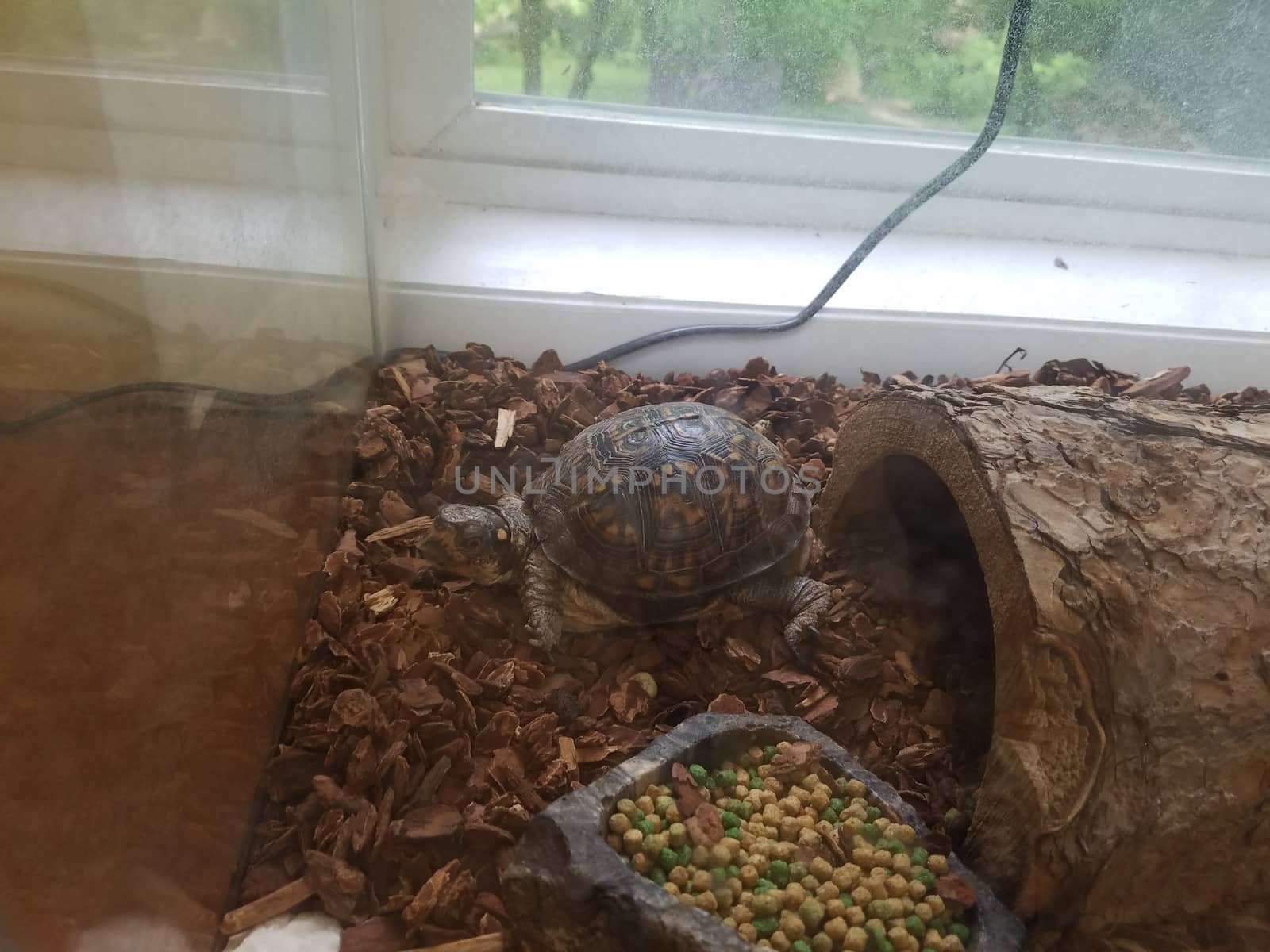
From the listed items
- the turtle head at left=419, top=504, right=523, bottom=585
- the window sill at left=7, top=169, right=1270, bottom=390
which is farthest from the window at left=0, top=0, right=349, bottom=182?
the turtle head at left=419, top=504, right=523, bottom=585

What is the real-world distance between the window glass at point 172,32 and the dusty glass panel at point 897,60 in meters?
0.68

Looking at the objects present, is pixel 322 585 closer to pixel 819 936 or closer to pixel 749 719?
pixel 749 719

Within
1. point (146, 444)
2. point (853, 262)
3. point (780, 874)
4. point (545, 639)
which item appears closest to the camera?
point (146, 444)

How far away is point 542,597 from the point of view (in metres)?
1.64

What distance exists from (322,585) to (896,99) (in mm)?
1828

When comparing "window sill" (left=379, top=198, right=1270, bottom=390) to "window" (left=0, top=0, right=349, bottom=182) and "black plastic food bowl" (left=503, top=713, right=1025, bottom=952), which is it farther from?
"black plastic food bowl" (left=503, top=713, right=1025, bottom=952)

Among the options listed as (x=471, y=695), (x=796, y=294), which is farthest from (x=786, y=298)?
(x=471, y=695)

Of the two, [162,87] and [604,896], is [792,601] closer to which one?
[604,896]

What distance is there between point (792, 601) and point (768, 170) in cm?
130

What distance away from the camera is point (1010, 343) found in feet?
7.56

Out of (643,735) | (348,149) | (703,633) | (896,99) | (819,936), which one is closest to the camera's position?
(819,936)

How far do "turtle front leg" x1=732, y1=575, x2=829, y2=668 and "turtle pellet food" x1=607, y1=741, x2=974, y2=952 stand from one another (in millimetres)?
319

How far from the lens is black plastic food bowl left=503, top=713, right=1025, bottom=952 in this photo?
1.00m

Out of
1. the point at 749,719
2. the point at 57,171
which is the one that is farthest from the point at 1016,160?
the point at 57,171
